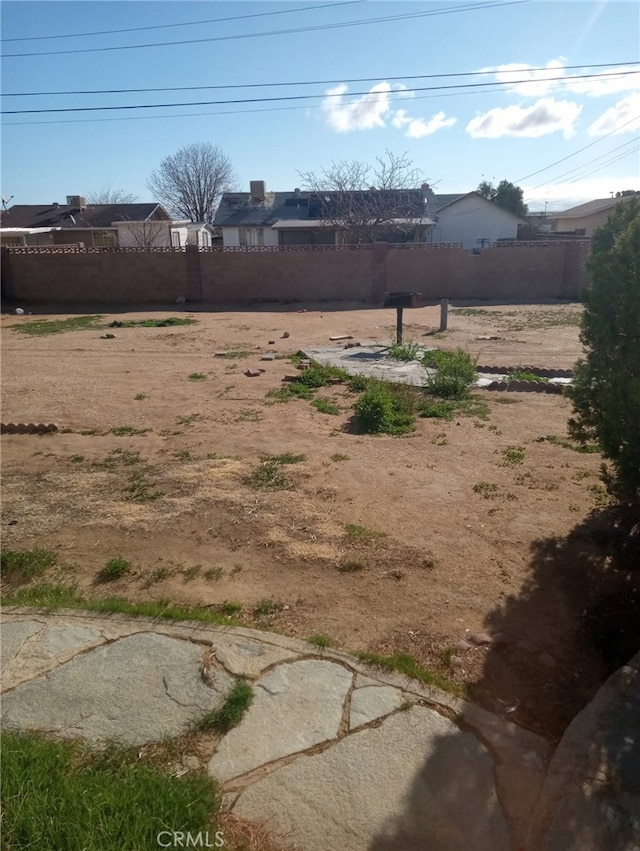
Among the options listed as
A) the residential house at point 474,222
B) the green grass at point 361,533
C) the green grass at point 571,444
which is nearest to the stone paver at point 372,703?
the green grass at point 361,533

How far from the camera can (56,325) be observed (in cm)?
1694

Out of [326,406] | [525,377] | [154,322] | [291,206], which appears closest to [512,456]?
[326,406]

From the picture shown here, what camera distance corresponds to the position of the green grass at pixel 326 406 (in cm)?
793

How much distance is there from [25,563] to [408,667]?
2688 mm

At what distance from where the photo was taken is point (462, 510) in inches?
192

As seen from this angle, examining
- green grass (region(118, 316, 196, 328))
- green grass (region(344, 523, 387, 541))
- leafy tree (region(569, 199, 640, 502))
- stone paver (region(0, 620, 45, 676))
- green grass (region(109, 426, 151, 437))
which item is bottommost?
stone paver (region(0, 620, 45, 676))

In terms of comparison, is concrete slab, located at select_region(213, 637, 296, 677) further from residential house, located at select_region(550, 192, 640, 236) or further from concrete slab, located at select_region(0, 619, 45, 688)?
residential house, located at select_region(550, 192, 640, 236)

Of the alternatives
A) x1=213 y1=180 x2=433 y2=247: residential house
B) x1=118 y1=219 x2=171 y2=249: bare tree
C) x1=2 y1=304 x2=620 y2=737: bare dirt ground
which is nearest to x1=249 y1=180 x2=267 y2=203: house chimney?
x1=213 y1=180 x2=433 y2=247: residential house

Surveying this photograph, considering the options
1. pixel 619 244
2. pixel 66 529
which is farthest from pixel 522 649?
pixel 66 529

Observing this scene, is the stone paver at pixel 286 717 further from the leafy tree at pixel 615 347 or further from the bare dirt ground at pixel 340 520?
the leafy tree at pixel 615 347

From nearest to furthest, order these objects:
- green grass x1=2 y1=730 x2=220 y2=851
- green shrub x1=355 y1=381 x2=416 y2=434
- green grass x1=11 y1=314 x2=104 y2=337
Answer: green grass x1=2 y1=730 x2=220 y2=851
green shrub x1=355 y1=381 x2=416 y2=434
green grass x1=11 y1=314 x2=104 y2=337

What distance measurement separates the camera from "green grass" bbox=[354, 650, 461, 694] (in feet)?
9.66

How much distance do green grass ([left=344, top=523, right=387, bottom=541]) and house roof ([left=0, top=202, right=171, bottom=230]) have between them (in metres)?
39.4

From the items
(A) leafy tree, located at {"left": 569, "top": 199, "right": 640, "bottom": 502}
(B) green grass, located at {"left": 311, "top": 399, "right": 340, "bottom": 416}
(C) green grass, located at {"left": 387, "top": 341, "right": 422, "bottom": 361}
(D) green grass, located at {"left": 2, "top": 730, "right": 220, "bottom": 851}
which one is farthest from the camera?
(C) green grass, located at {"left": 387, "top": 341, "right": 422, "bottom": 361}
